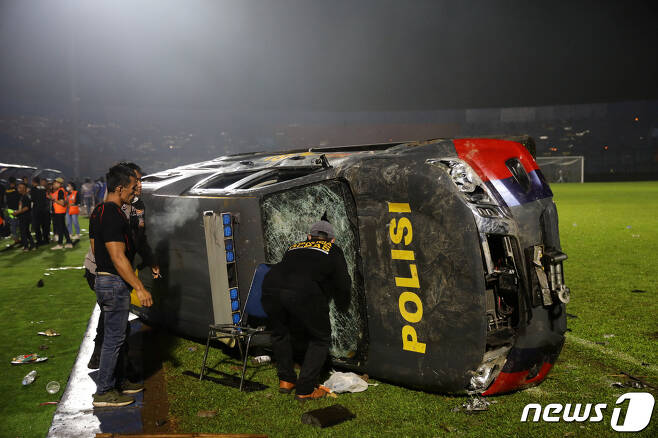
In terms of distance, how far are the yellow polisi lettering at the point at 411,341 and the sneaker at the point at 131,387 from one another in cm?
215

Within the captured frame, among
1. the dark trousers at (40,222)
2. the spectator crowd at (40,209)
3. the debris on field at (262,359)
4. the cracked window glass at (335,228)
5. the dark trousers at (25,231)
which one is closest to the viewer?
the cracked window glass at (335,228)

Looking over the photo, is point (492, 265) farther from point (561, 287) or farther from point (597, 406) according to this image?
point (597, 406)

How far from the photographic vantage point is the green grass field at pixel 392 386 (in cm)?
332

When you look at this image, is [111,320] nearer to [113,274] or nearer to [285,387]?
[113,274]

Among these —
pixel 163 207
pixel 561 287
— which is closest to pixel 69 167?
pixel 163 207

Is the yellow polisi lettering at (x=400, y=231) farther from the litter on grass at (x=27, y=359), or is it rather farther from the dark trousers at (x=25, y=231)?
the dark trousers at (x=25, y=231)

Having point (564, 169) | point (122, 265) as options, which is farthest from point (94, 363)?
point (564, 169)

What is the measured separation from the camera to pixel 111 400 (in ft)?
12.5

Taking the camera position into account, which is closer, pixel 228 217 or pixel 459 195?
pixel 459 195

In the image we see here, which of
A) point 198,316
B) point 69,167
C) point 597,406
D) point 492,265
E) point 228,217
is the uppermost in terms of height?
point 69,167

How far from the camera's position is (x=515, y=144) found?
3.96m

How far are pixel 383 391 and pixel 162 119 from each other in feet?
229

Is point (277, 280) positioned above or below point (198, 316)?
above

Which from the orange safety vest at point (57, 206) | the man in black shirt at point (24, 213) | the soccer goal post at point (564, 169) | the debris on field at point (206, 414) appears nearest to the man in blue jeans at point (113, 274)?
the debris on field at point (206, 414)
